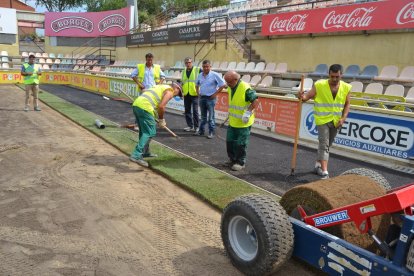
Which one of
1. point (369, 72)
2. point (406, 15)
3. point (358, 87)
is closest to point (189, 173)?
point (358, 87)

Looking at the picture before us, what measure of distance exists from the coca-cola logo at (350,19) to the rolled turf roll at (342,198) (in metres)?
11.0

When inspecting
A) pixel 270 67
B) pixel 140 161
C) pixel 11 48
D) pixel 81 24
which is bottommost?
pixel 140 161

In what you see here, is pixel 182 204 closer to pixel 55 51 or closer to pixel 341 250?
pixel 341 250

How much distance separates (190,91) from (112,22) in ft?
79.7

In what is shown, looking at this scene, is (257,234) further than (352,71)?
No

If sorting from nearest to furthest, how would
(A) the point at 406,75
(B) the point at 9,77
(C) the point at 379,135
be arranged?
(C) the point at 379,135 < (A) the point at 406,75 < (B) the point at 9,77

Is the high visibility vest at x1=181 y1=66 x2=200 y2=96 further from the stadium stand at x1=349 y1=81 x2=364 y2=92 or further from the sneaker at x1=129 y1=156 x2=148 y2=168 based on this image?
the stadium stand at x1=349 y1=81 x2=364 y2=92

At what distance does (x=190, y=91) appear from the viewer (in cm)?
1018

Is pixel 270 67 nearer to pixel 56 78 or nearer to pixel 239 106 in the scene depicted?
pixel 239 106

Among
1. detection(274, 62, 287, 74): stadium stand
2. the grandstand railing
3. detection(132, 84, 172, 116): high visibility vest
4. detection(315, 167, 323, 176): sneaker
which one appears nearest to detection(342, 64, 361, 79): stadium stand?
detection(274, 62, 287, 74): stadium stand

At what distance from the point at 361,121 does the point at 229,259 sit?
17.2ft

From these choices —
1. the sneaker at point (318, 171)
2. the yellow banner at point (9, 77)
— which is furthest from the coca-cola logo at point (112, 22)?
the sneaker at point (318, 171)

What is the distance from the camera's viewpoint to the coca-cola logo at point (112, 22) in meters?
31.3

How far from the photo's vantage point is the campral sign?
6941 mm
